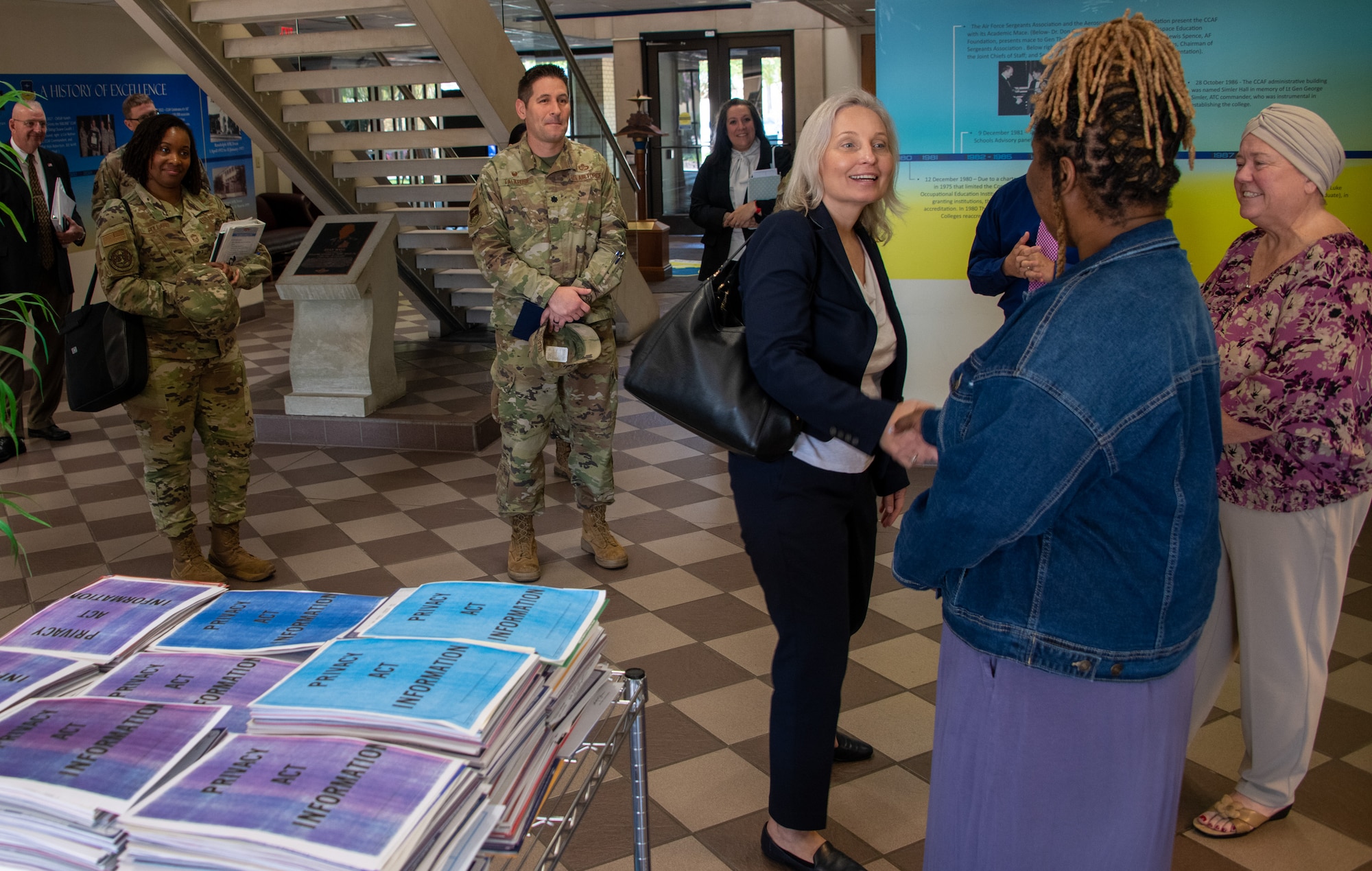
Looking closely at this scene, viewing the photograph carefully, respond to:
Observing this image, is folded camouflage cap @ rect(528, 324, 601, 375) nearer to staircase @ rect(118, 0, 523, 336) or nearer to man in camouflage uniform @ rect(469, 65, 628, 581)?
man in camouflage uniform @ rect(469, 65, 628, 581)

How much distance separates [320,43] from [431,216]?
5.43 ft

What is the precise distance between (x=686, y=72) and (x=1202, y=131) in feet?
39.7

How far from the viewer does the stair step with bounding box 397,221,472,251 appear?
27.3 feet

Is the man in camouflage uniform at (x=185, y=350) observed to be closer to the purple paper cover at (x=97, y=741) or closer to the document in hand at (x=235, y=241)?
the document in hand at (x=235, y=241)

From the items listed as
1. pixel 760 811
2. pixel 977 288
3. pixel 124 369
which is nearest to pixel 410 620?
pixel 760 811

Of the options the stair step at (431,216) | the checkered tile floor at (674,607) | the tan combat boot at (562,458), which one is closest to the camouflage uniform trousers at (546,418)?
the checkered tile floor at (674,607)

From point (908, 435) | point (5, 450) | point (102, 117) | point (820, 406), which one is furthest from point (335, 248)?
point (908, 435)

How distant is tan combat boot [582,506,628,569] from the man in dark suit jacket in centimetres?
312

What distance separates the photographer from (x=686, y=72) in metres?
16.0

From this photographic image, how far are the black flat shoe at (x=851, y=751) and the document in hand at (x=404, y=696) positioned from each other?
5.92ft

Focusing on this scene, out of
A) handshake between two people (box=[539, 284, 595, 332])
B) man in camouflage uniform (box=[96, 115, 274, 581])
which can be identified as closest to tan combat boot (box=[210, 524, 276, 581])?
man in camouflage uniform (box=[96, 115, 274, 581])

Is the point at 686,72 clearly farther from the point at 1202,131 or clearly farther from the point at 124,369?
the point at 124,369

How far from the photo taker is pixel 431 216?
8266mm

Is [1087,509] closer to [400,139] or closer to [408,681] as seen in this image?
[408,681]
